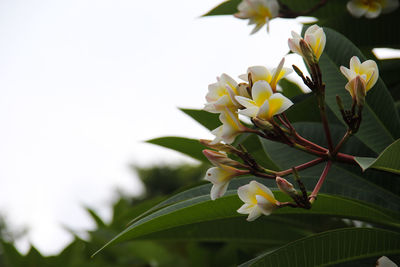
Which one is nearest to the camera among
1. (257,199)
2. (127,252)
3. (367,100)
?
(257,199)

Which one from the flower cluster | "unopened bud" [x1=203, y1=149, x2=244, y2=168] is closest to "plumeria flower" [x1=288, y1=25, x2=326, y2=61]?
the flower cluster

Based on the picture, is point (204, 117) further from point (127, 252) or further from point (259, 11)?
point (127, 252)

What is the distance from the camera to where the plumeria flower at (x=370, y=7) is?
1.12m

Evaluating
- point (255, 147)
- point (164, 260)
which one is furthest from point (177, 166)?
point (255, 147)

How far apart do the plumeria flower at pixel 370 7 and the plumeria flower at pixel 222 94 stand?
0.53 meters

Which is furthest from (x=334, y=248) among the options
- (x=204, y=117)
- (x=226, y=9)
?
(x=226, y=9)

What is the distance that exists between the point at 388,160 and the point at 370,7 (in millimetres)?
589

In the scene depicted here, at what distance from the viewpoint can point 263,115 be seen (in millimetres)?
691

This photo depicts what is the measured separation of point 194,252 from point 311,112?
70 cm

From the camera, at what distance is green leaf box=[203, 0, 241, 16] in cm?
135

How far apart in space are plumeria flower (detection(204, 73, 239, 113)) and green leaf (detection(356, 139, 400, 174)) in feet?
0.68

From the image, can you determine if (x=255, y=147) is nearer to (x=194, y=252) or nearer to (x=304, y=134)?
(x=304, y=134)

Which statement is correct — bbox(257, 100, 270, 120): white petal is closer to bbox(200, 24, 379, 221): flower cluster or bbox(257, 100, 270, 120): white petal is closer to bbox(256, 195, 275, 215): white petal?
bbox(200, 24, 379, 221): flower cluster

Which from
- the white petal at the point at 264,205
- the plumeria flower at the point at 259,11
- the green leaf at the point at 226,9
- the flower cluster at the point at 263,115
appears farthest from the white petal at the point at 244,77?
the green leaf at the point at 226,9
